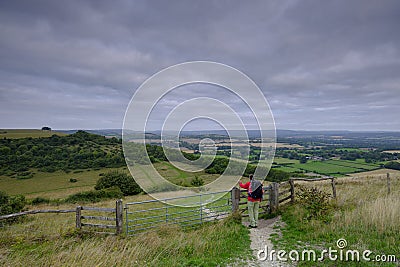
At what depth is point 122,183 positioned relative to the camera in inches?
1452

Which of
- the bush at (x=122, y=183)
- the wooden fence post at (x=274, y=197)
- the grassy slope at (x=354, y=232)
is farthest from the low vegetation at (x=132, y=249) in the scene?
the bush at (x=122, y=183)

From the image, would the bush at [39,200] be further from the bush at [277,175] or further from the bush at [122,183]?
the bush at [277,175]

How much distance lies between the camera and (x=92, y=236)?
766 centimetres

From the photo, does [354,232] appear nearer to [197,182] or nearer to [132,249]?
[132,249]

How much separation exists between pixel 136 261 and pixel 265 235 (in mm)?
4155

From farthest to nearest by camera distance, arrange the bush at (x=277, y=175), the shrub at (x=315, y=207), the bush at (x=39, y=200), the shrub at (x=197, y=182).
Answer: the bush at (x=277, y=175) → the bush at (x=39, y=200) → the shrub at (x=197, y=182) → the shrub at (x=315, y=207)

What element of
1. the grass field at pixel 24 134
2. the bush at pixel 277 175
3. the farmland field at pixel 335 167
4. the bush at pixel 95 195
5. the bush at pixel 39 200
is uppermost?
the grass field at pixel 24 134

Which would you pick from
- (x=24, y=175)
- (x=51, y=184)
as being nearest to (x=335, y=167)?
(x=51, y=184)

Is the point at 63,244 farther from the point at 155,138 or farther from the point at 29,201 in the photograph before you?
the point at 29,201

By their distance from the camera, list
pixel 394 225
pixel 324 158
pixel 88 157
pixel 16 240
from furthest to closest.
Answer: pixel 88 157 < pixel 324 158 < pixel 16 240 < pixel 394 225

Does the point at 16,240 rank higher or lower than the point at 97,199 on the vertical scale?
higher

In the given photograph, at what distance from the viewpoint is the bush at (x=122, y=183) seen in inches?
1428

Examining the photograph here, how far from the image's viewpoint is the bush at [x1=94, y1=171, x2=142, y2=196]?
119 ft

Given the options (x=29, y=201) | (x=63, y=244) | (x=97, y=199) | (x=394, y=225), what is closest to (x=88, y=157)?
(x=29, y=201)
